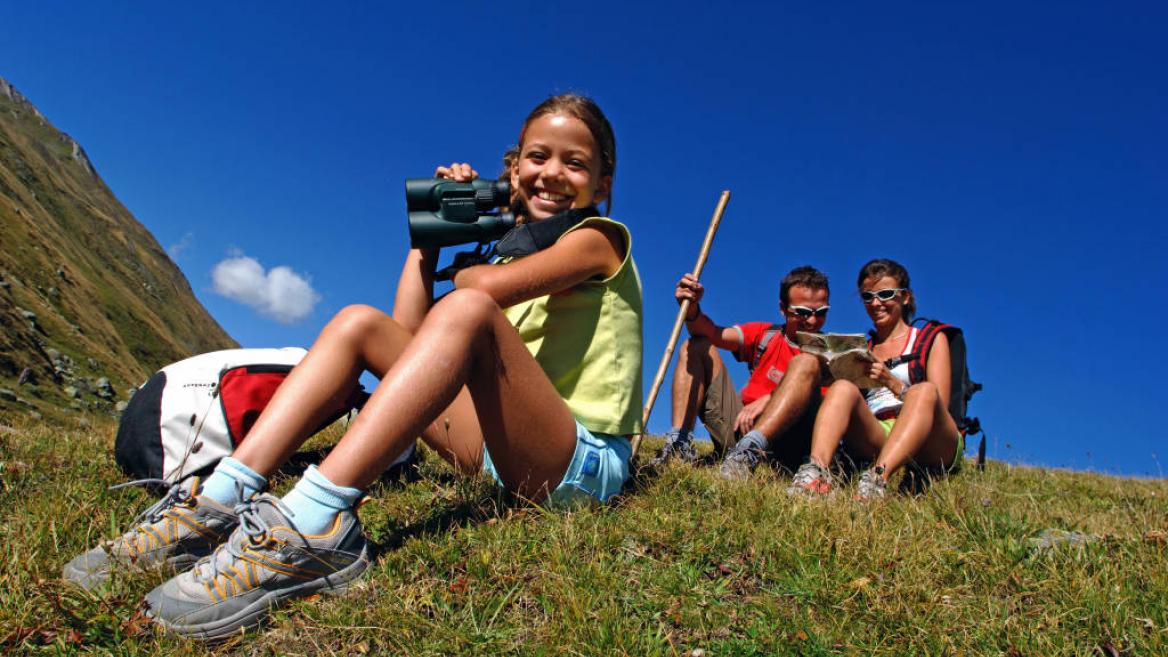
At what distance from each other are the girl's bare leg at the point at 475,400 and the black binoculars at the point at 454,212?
0.82 meters

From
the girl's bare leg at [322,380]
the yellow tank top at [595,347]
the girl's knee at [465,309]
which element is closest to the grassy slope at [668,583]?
the yellow tank top at [595,347]

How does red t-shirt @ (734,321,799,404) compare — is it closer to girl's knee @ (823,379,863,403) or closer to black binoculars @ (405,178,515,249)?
girl's knee @ (823,379,863,403)

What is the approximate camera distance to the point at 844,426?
19.0 ft

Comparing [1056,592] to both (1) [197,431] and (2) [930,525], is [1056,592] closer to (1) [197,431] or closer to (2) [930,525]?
(2) [930,525]

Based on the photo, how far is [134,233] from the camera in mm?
130000

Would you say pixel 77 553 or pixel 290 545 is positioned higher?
pixel 290 545

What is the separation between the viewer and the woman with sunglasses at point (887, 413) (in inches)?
220

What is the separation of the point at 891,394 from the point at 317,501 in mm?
5580

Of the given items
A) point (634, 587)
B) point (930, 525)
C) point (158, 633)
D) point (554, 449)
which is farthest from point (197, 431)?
point (930, 525)

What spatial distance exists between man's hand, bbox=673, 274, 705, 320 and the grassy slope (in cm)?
306

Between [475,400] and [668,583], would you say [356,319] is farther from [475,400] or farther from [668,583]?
[668,583]

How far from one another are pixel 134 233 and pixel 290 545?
493 feet

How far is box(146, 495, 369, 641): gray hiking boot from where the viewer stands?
2840mm

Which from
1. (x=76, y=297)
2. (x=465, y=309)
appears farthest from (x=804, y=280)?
(x=76, y=297)
